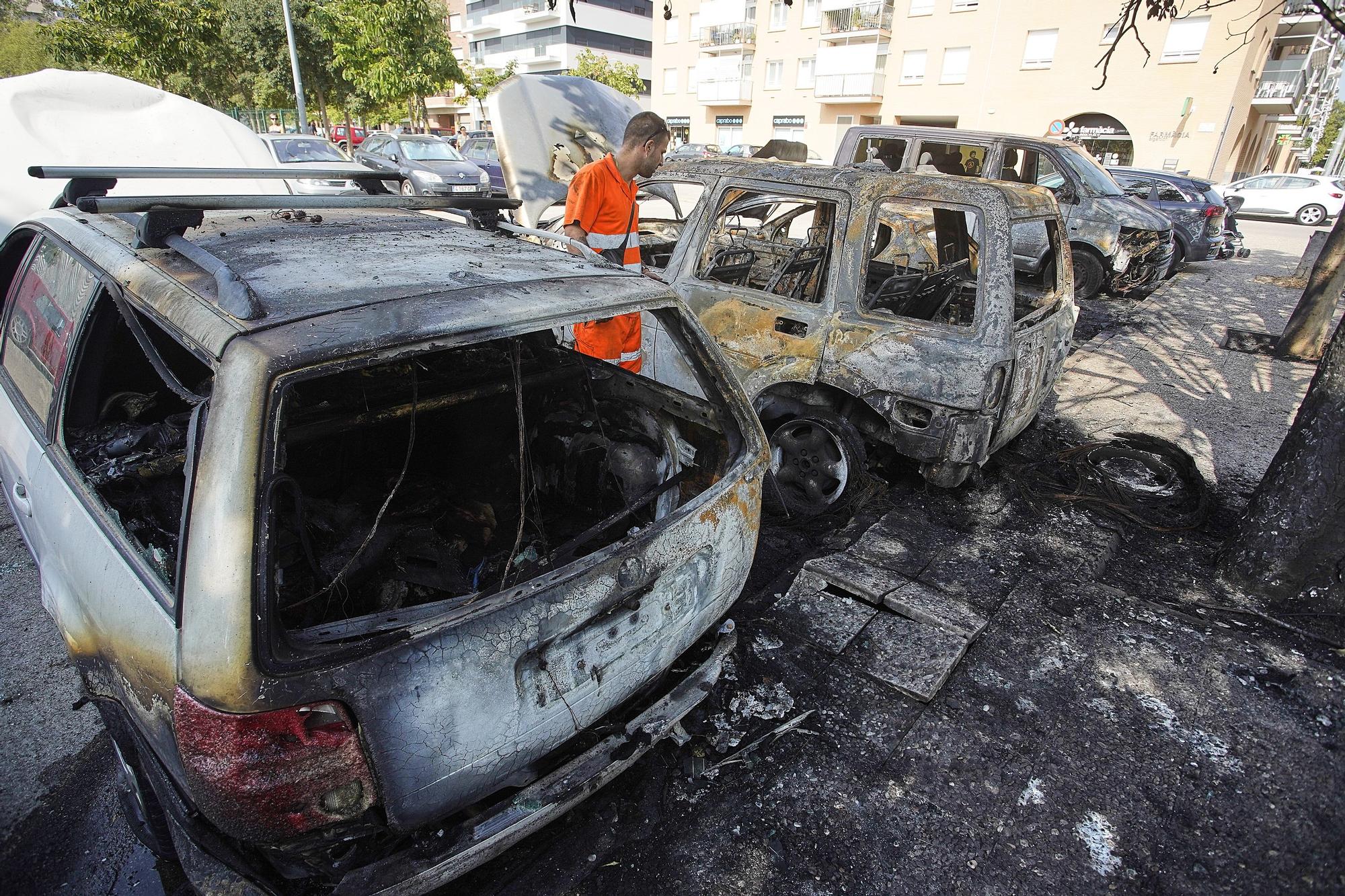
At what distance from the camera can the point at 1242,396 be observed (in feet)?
20.2

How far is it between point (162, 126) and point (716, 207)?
5.24 meters

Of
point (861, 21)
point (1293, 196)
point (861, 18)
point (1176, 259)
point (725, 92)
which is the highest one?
point (861, 18)

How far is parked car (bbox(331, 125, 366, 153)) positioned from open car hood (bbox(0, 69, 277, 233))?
18.9 metres

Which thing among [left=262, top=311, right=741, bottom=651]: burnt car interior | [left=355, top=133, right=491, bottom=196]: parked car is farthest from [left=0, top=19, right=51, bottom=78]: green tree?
[left=262, top=311, right=741, bottom=651]: burnt car interior

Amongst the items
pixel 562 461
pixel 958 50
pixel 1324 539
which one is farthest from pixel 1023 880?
pixel 958 50

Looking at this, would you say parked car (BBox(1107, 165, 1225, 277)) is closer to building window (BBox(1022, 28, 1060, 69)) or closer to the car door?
the car door

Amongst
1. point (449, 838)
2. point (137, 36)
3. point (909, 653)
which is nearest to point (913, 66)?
point (137, 36)

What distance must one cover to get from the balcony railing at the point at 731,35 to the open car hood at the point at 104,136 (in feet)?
118

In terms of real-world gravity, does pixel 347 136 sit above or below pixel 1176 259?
above

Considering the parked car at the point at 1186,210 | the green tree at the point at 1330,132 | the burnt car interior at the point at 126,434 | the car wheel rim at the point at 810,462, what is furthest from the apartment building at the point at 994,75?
the burnt car interior at the point at 126,434

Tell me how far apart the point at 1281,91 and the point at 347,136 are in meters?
38.3

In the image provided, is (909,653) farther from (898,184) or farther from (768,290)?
(898,184)

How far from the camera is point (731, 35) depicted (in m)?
36.6

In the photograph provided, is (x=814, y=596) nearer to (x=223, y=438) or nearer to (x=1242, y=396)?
(x=223, y=438)
